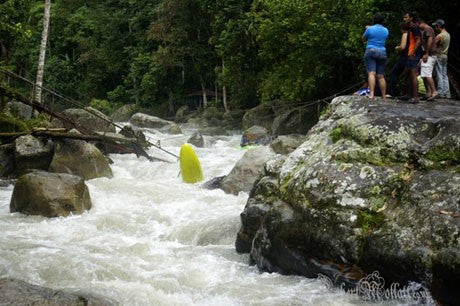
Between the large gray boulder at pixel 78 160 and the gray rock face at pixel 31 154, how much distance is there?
21 cm

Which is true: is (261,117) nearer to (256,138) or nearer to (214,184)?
(256,138)

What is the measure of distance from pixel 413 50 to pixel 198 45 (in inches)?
864

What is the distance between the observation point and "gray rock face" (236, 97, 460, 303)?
4.62 meters

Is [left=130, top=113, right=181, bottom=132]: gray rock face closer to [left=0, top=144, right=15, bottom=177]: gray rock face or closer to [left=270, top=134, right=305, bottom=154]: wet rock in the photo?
[left=270, top=134, right=305, bottom=154]: wet rock

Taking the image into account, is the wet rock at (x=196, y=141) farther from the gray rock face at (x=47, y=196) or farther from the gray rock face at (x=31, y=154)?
the gray rock face at (x=47, y=196)

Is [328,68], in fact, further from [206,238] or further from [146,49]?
[146,49]

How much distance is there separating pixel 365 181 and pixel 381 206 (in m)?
0.37

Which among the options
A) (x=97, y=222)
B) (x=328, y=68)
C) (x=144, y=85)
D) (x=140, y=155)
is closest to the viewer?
(x=97, y=222)

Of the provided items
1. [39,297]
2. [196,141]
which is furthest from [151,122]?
[39,297]

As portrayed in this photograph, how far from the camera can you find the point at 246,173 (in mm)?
10141

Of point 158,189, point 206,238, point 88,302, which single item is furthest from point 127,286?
point 158,189

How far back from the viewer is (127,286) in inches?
208

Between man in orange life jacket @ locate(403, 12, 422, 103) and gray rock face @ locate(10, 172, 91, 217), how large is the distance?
19.6 feet

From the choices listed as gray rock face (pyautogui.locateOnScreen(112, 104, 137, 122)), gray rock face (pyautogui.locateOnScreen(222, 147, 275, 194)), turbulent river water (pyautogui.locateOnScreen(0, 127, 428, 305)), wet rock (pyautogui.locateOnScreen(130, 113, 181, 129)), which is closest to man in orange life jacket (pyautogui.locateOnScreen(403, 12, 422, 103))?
gray rock face (pyautogui.locateOnScreen(222, 147, 275, 194))
